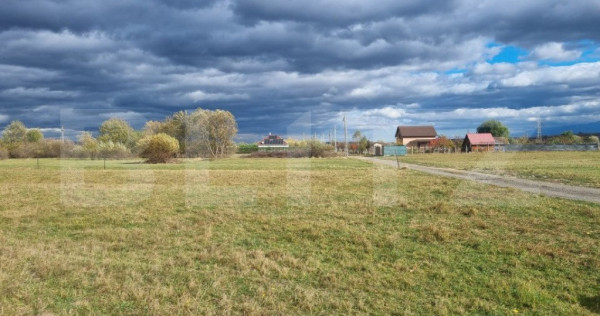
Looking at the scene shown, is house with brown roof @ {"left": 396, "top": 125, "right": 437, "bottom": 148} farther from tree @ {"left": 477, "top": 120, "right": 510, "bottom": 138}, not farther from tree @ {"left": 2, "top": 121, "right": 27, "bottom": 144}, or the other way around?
tree @ {"left": 2, "top": 121, "right": 27, "bottom": 144}

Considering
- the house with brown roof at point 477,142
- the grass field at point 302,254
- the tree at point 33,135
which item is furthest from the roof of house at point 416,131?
the grass field at point 302,254

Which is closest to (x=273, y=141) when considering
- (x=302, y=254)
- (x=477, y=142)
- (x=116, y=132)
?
(x=477, y=142)

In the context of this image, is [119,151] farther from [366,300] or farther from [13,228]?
[366,300]

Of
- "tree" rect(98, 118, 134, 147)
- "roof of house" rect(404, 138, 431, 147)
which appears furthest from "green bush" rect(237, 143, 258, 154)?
"roof of house" rect(404, 138, 431, 147)

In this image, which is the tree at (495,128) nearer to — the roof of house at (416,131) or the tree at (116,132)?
the roof of house at (416,131)

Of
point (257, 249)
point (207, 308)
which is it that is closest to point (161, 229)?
point (257, 249)

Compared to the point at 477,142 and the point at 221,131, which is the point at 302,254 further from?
the point at 477,142

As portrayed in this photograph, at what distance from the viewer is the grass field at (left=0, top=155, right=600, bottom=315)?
477 centimetres

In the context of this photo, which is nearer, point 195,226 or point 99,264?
point 99,264

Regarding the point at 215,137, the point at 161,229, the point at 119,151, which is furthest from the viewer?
the point at 215,137

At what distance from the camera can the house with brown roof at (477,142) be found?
79.1 m

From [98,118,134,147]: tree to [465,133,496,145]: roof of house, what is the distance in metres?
67.7

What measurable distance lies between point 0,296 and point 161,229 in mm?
3850

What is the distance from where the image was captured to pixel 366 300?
4.79 meters
